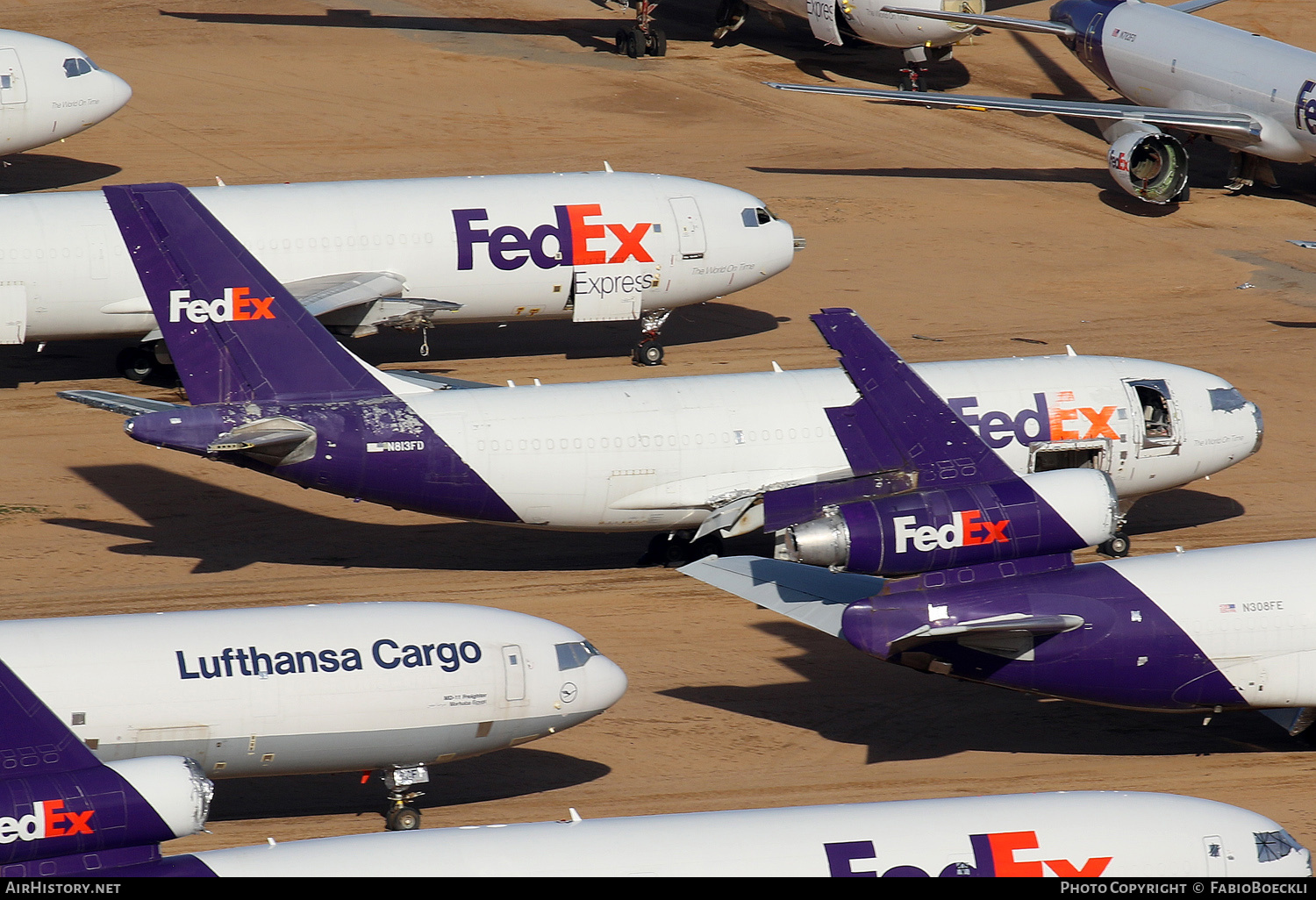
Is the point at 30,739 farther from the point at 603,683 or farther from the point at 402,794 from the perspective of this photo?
the point at 603,683

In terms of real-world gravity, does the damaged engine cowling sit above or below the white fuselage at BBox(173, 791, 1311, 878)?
above

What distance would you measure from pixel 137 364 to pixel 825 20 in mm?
37507

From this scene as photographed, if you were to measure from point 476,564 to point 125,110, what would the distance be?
39.7 metres

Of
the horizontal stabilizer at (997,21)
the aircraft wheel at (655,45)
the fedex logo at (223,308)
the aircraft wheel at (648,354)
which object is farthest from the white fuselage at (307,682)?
the aircraft wheel at (655,45)

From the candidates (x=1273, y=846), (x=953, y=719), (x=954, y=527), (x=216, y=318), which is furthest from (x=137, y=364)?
(x=1273, y=846)

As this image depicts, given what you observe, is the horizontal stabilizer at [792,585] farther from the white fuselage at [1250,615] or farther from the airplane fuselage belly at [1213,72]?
the airplane fuselage belly at [1213,72]

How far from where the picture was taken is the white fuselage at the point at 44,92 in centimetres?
5997

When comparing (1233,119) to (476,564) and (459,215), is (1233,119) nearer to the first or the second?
(459,215)

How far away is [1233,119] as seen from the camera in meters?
64.0

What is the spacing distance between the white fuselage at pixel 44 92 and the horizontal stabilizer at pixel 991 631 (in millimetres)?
42586

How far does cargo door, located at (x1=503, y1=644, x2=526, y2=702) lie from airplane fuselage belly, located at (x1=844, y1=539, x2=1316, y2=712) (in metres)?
5.77

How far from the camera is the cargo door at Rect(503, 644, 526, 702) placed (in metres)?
29.3

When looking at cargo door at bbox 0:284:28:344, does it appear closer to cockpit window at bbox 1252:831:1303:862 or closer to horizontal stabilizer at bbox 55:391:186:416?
horizontal stabilizer at bbox 55:391:186:416

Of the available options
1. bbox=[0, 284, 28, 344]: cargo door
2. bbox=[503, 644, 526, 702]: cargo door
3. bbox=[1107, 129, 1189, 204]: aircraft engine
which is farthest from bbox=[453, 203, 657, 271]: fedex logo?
bbox=[1107, 129, 1189, 204]: aircraft engine
